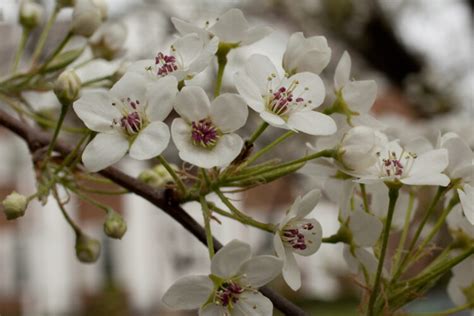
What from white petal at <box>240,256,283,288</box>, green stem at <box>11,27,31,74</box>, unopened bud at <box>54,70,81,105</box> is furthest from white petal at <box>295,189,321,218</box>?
green stem at <box>11,27,31,74</box>

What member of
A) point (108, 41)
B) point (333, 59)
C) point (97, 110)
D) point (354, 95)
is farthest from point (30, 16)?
point (333, 59)

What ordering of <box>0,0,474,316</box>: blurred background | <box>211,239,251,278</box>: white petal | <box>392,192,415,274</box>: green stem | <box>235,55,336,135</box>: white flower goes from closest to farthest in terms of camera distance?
<box>211,239,251,278</box>: white petal
<box>235,55,336,135</box>: white flower
<box>392,192,415,274</box>: green stem
<box>0,0,474,316</box>: blurred background

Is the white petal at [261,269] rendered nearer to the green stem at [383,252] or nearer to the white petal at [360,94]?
the green stem at [383,252]

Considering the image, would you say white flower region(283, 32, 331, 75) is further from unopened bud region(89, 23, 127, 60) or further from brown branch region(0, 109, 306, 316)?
unopened bud region(89, 23, 127, 60)

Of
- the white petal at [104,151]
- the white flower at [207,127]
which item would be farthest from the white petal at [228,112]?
the white petal at [104,151]

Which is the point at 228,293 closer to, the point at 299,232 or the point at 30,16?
the point at 299,232

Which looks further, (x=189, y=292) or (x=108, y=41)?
(x=108, y=41)
